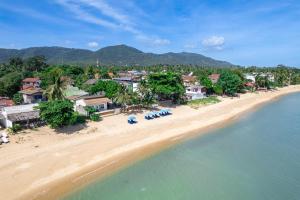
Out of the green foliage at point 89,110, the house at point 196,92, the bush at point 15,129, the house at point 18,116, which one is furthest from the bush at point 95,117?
the house at point 196,92

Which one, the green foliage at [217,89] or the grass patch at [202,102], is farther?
the green foliage at [217,89]

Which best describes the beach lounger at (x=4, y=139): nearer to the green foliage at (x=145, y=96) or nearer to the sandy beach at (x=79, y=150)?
the sandy beach at (x=79, y=150)

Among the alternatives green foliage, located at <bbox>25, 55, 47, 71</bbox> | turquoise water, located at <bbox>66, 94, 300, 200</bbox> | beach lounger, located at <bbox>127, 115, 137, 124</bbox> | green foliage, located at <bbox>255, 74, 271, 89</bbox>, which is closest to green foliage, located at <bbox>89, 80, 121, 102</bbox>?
beach lounger, located at <bbox>127, 115, 137, 124</bbox>

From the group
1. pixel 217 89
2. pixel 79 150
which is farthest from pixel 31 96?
pixel 217 89

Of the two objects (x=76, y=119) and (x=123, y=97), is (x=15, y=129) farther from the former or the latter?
(x=123, y=97)

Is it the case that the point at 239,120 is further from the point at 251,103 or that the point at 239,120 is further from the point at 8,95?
the point at 8,95

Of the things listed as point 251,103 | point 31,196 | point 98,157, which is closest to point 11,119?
point 98,157

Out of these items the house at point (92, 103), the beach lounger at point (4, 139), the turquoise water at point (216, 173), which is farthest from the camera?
the house at point (92, 103)
